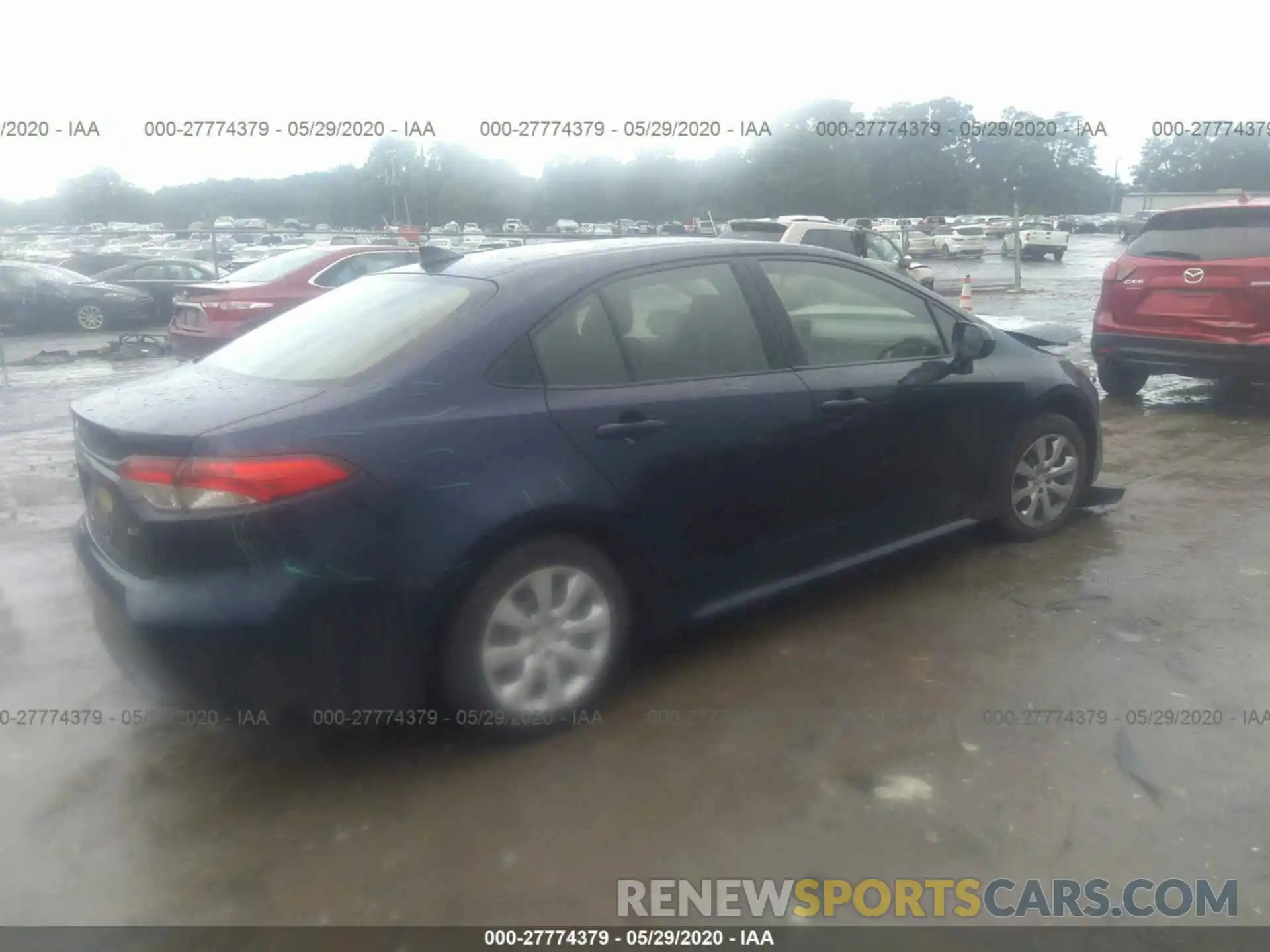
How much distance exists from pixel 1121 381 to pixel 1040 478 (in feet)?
15.6

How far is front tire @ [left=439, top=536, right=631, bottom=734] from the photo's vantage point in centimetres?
322

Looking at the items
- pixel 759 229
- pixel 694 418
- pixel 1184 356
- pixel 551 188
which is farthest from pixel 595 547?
pixel 551 188

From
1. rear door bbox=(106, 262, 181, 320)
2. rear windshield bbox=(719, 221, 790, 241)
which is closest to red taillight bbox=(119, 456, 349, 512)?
rear windshield bbox=(719, 221, 790, 241)

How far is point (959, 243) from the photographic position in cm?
3694

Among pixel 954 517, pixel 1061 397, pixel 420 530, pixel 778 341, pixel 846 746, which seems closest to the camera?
pixel 420 530

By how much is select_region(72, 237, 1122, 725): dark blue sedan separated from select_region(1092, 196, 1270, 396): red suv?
435 cm

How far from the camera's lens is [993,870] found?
2.80 meters

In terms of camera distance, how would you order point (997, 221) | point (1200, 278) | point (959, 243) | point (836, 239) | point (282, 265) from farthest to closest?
point (997, 221)
point (959, 243)
point (836, 239)
point (282, 265)
point (1200, 278)

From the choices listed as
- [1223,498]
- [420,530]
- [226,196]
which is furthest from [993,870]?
[226,196]

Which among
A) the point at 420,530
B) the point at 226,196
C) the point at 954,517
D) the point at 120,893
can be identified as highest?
the point at 226,196

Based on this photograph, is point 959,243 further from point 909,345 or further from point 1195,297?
point 909,345

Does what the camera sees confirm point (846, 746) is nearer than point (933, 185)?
Yes

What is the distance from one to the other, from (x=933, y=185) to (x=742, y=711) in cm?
4154

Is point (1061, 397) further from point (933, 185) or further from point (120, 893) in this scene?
point (933, 185)
